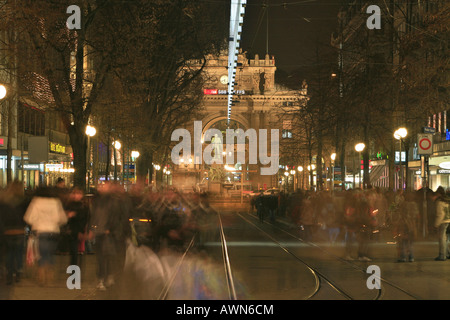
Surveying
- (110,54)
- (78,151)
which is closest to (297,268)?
(78,151)

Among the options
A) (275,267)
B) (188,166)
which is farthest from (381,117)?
(188,166)

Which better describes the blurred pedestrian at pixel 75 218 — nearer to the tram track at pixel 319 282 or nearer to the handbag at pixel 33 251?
the handbag at pixel 33 251

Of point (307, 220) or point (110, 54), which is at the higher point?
Answer: point (110, 54)

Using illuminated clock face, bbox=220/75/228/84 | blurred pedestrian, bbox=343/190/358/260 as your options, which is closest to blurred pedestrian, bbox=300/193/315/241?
blurred pedestrian, bbox=343/190/358/260

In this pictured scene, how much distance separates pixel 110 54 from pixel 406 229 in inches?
409

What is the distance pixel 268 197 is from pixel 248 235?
12893 millimetres

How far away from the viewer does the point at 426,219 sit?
79.9 ft

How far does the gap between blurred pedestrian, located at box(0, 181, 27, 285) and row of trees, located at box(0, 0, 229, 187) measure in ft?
17.3

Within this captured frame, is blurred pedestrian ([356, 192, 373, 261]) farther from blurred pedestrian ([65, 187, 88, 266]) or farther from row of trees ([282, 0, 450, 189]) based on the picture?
row of trees ([282, 0, 450, 189])

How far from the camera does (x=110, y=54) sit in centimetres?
2072

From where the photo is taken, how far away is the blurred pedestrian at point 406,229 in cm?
1702

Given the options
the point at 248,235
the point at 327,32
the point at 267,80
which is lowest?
the point at 248,235

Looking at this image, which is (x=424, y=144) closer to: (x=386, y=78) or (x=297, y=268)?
(x=386, y=78)
